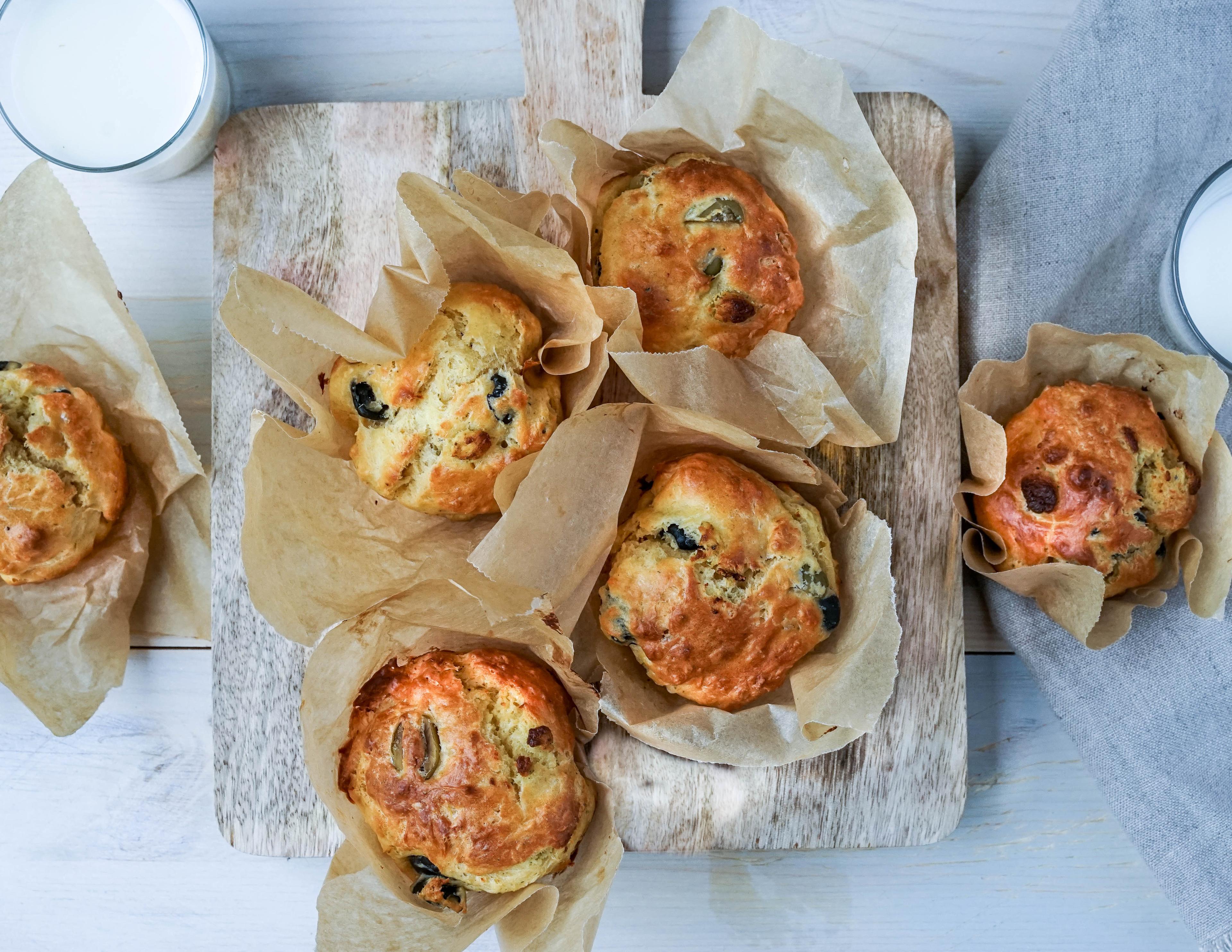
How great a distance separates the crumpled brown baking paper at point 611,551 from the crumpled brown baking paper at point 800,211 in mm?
93

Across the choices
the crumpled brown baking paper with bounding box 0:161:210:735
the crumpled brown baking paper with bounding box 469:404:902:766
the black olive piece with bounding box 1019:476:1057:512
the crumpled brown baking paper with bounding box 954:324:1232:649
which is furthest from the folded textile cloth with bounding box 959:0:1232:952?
the crumpled brown baking paper with bounding box 0:161:210:735

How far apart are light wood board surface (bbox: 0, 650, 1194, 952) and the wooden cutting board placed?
0.77 feet

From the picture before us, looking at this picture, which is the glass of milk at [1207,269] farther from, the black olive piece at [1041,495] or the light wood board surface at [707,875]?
the light wood board surface at [707,875]

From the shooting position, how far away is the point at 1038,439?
5.30 feet

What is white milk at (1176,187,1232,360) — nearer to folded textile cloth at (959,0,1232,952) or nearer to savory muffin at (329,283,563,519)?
folded textile cloth at (959,0,1232,952)

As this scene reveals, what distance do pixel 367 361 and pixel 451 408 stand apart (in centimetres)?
15

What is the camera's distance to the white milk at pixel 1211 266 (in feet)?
5.41

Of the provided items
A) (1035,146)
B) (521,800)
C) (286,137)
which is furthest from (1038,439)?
(286,137)

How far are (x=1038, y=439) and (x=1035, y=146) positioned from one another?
21.2 inches

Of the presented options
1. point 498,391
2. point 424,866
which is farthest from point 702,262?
point 424,866

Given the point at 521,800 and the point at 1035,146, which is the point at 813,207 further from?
the point at 521,800

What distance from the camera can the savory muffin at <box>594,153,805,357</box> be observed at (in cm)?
154

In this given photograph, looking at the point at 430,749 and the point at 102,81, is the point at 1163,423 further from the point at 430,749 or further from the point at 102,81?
the point at 102,81

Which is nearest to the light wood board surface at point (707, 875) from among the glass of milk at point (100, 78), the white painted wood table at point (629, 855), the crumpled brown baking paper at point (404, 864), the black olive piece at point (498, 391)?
the white painted wood table at point (629, 855)
